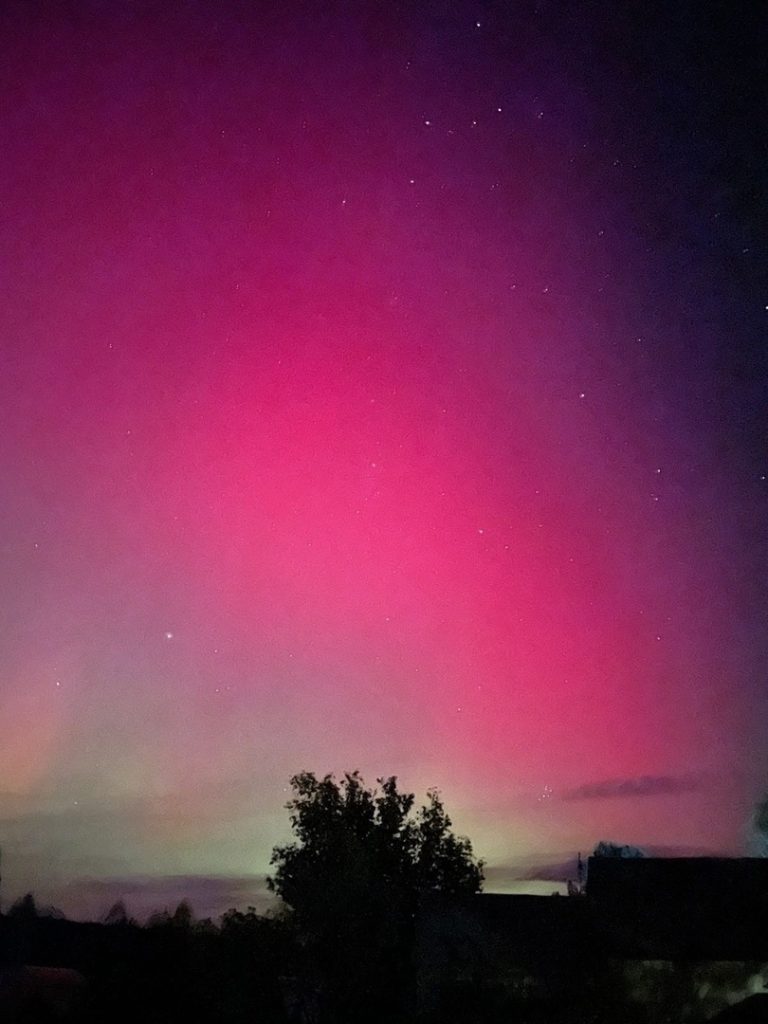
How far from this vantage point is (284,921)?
42.7 m

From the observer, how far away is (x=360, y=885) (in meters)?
45.1

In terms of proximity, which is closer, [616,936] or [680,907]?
[616,936]

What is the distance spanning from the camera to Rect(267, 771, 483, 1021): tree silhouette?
41.0 metres

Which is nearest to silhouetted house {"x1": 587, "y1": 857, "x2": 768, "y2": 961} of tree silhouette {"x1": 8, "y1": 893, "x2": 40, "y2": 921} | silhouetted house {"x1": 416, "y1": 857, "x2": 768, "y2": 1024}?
silhouetted house {"x1": 416, "y1": 857, "x2": 768, "y2": 1024}

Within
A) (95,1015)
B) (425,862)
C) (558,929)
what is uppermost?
(425,862)

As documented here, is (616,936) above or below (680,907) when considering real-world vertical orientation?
below

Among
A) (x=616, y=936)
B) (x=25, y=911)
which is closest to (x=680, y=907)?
(x=616, y=936)

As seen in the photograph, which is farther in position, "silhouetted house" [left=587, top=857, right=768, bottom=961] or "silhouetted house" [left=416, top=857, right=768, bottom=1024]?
"silhouetted house" [left=587, top=857, right=768, bottom=961]

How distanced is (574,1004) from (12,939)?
29030 millimetres

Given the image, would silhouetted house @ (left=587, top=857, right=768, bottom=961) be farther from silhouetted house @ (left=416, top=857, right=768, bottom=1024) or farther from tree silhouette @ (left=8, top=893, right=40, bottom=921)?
tree silhouette @ (left=8, top=893, right=40, bottom=921)

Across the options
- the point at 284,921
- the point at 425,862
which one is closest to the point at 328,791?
the point at 425,862

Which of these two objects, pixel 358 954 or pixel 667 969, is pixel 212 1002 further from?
pixel 667 969

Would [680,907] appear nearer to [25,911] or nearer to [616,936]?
[616,936]

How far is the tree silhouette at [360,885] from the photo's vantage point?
134 feet
